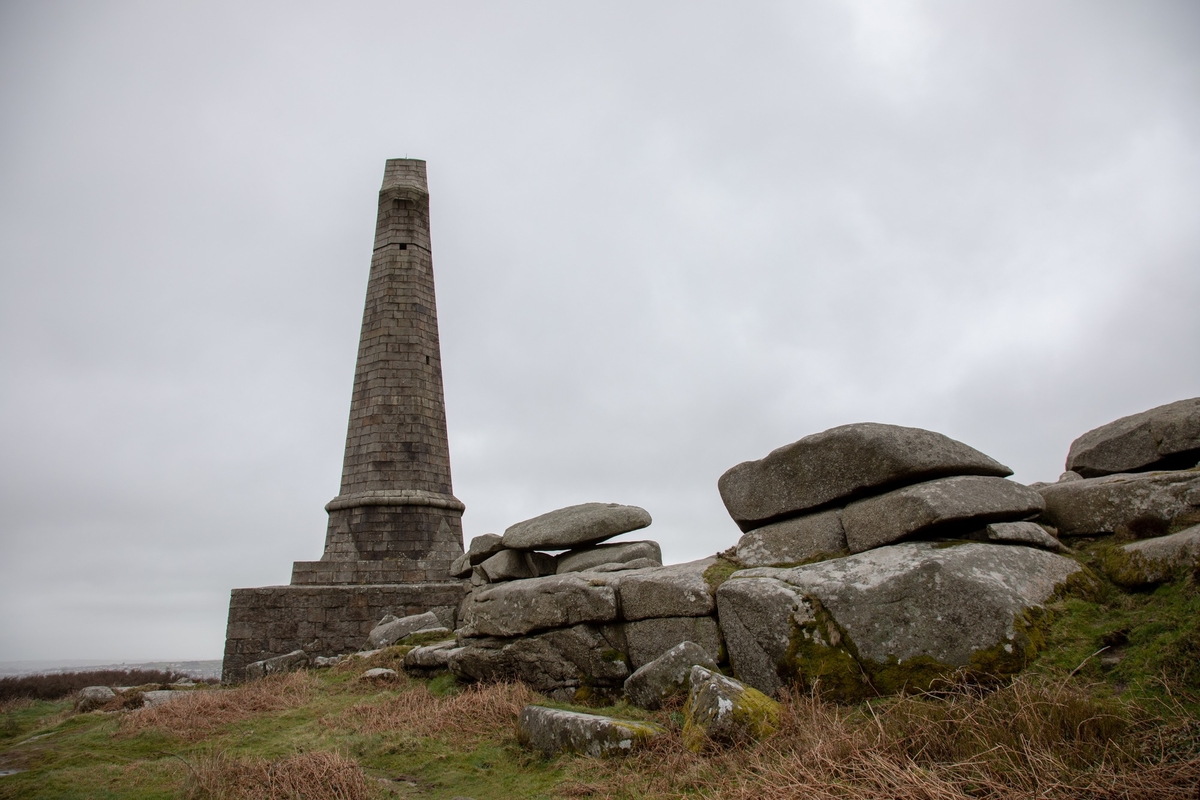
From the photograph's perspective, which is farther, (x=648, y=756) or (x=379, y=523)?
(x=379, y=523)

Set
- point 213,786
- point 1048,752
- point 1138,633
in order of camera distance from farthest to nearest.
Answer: point 213,786, point 1138,633, point 1048,752

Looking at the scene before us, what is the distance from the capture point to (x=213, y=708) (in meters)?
9.55

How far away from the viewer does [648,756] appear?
5.60 m

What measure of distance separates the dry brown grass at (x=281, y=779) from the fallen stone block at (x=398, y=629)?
265 inches

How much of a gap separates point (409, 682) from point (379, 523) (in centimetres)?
801

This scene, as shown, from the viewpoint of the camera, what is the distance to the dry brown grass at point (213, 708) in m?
8.70

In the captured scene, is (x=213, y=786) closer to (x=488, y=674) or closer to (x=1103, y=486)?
(x=488, y=674)

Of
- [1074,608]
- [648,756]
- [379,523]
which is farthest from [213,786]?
[379,523]

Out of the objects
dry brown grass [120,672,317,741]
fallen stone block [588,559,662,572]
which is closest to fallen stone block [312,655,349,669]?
dry brown grass [120,672,317,741]

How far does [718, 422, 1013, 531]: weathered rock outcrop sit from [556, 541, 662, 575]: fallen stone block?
106 inches

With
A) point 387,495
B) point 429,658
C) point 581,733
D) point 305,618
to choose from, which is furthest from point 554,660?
point 387,495

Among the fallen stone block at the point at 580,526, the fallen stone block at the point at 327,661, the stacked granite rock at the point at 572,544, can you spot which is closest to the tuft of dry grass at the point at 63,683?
the fallen stone block at the point at 327,661

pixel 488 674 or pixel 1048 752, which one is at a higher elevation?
pixel 488 674

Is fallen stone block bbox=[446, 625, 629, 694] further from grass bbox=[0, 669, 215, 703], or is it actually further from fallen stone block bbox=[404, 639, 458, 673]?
grass bbox=[0, 669, 215, 703]
